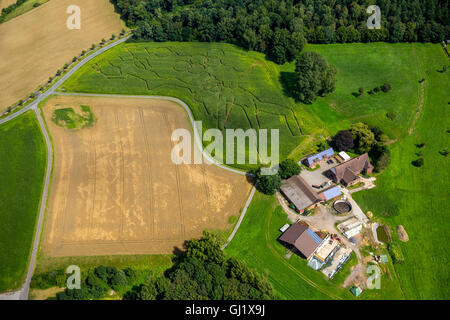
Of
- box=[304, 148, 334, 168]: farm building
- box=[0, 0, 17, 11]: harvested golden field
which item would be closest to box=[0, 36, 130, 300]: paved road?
box=[0, 0, 17, 11]: harvested golden field

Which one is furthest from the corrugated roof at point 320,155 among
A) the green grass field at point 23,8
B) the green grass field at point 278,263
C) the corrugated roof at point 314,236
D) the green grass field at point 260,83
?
the green grass field at point 23,8

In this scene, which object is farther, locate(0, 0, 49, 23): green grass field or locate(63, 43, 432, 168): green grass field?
locate(0, 0, 49, 23): green grass field

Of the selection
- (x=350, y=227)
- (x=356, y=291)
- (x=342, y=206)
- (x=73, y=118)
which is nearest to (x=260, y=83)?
(x=342, y=206)

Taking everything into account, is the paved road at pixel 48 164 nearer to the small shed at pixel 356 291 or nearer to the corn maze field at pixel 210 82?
the corn maze field at pixel 210 82

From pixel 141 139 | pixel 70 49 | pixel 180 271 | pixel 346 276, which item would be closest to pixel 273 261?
pixel 346 276

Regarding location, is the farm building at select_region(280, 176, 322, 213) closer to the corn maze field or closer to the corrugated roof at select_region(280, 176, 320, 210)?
the corrugated roof at select_region(280, 176, 320, 210)

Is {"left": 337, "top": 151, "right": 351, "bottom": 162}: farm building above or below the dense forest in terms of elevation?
below
